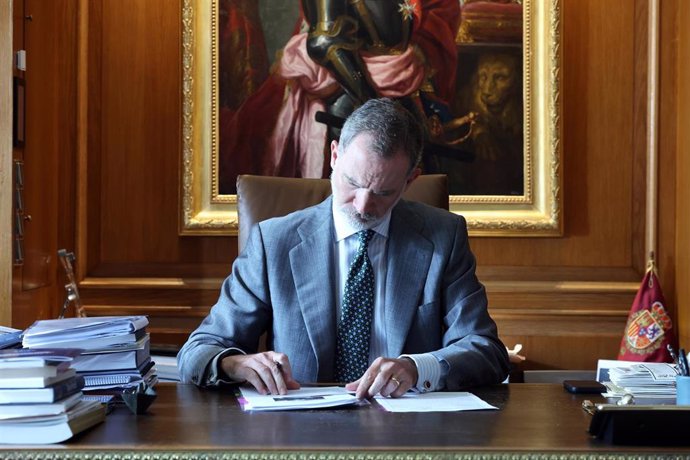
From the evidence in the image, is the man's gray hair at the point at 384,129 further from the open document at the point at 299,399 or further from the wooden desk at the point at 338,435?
the wooden desk at the point at 338,435

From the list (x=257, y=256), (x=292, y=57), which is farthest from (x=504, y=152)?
(x=257, y=256)

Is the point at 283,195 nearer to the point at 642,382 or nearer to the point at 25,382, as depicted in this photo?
the point at 642,382

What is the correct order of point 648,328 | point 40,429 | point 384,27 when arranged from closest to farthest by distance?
point 40,429 → point 648,328 → point 384,27

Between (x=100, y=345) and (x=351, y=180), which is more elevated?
(x=351, y=180)

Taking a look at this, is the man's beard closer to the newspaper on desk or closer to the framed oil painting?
the newspaper on desk

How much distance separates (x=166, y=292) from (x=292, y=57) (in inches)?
45.4

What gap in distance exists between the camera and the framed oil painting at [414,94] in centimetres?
414

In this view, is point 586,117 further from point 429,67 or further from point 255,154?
point 255,154

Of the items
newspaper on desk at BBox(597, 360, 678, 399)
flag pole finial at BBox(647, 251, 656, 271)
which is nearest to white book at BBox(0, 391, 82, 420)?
newspaper on desk at BBox(597, 360, 678, 399)

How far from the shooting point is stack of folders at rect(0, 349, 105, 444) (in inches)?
63.9

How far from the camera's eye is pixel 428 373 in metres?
2.21

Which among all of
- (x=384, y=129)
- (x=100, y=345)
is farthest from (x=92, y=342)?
(x=384, y=129)

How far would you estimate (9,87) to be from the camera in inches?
130

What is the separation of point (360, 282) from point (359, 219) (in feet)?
0.54
